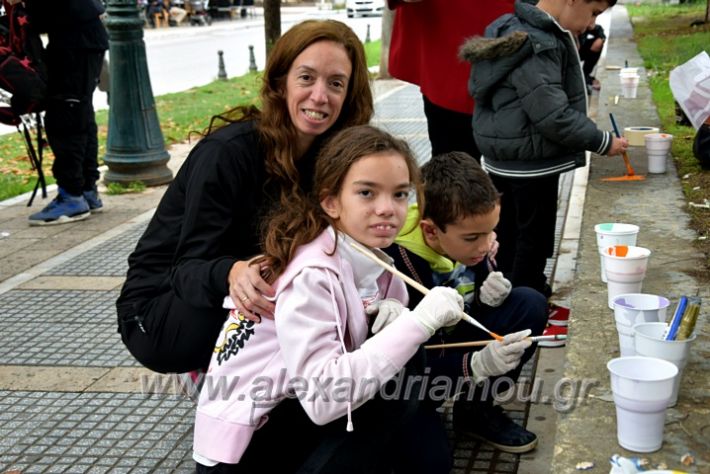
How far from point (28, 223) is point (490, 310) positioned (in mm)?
4382

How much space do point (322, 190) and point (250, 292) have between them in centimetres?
36

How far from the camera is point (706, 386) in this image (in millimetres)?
2756

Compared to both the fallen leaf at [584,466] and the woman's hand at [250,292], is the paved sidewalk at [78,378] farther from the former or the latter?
the woman's hand at [250,292]

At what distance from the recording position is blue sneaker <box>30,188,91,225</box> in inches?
254

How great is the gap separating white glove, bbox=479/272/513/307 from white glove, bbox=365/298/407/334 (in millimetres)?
612

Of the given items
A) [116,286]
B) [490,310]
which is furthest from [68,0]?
[490,310]

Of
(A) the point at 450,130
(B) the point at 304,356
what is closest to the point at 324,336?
(B) the point at 304,356

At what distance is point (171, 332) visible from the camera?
2.81 metres

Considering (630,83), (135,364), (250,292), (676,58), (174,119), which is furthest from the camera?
(676,58)

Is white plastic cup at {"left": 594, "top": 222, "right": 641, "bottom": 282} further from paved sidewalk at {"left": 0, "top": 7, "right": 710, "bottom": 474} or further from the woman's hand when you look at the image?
the woman's hand

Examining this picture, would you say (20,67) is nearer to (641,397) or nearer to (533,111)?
(533,111)

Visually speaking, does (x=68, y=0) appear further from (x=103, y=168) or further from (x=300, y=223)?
(x=300, y=223)

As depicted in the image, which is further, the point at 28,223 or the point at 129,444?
the point at 28,223

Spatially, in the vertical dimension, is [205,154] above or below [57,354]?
above
